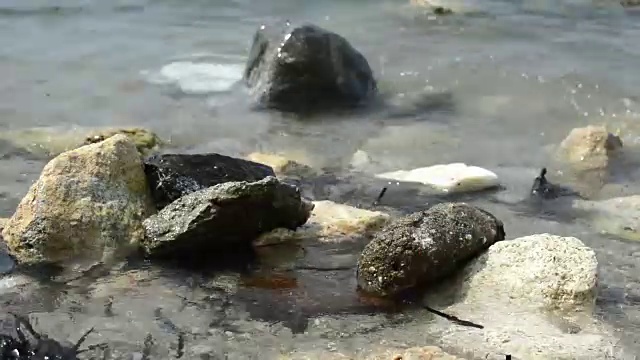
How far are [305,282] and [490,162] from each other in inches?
109

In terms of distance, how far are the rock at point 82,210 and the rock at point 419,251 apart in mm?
1327

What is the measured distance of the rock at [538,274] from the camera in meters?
4.03

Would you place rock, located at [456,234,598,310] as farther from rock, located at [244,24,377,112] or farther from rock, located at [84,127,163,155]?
rock, located at [244,24,377,112]

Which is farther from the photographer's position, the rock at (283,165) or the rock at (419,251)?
the rock at (283,165)

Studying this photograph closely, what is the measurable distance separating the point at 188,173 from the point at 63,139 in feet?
7.73

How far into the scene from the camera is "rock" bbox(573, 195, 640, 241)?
511 cm

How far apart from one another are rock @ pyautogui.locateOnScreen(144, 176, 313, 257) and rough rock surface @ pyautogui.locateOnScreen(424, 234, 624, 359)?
105 centimetres

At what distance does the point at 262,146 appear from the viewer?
7250 mm

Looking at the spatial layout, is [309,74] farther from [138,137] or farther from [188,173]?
[188,173]

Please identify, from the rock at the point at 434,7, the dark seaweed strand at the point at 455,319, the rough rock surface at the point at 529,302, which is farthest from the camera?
the rock at the point at 434,7

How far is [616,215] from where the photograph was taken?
536cm

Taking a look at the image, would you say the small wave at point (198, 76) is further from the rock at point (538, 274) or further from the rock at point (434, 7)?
the rock at point (538, 274)

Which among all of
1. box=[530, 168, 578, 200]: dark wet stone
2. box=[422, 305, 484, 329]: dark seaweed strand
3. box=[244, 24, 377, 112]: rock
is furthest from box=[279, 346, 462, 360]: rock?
box=[244, 24, 377, 112]: rock

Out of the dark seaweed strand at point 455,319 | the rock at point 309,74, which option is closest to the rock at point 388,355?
the dark seaweed strand at point 455,319
